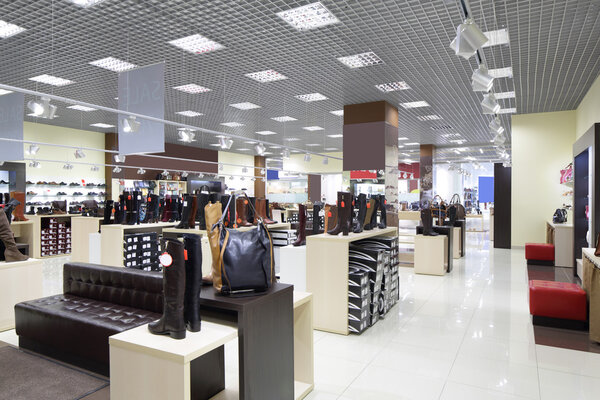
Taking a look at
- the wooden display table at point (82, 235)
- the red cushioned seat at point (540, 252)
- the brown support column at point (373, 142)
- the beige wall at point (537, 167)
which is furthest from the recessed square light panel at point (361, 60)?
the beige wall at point (537, 167)

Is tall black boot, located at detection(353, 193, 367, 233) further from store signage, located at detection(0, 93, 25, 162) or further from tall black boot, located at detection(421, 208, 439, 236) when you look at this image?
store signage, located at detection(0, 93, 25, 162)

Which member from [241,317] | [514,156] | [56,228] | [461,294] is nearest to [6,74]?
[56,228]

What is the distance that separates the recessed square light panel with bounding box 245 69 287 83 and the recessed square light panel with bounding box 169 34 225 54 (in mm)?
1300

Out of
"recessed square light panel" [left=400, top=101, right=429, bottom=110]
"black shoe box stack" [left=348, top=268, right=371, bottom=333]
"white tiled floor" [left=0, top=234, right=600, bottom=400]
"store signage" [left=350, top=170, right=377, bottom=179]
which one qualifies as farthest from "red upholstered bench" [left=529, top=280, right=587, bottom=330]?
"recessed square light panel" [left=400, top=101, right=429, bottom=110]

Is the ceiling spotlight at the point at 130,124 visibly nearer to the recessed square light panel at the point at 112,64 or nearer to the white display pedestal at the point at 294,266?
the recessed square light panel at the point at 112,64

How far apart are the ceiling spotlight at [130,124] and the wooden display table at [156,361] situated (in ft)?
13.6

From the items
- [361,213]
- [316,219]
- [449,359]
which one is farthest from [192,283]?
[361,213]

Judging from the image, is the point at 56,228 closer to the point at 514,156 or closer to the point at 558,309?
the point at 558,309

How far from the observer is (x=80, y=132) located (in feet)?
42.0

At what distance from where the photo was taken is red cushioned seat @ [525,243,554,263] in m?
8.43

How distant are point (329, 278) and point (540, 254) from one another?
6512 millimetres

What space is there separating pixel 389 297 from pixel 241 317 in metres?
3.34

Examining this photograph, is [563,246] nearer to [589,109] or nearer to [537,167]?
[589,109]

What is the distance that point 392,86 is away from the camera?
7.92m
